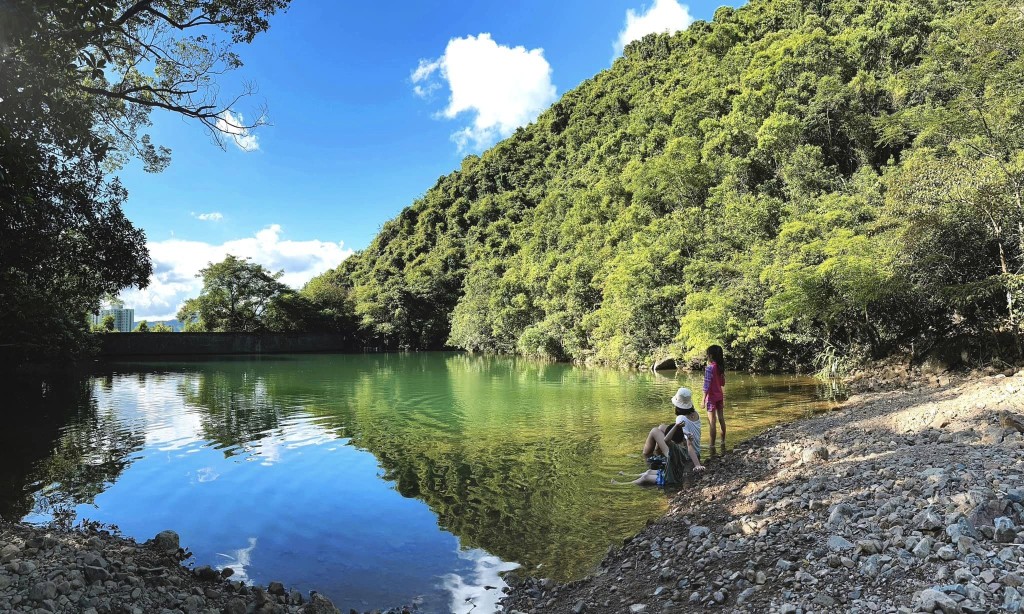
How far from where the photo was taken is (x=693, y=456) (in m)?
9.07

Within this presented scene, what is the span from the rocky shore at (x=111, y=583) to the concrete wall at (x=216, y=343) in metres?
56.9

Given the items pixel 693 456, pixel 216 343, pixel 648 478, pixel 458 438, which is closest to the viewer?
pixel 648 478

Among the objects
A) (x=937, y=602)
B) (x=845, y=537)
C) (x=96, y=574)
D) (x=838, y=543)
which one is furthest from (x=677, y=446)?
(x=96, y=574)

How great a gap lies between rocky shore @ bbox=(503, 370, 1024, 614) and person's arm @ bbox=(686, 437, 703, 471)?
0.43m

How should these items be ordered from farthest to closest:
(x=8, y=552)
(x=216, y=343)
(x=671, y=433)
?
(x=216, y=343) → (x=671, y=433) → (x=8, y=552)

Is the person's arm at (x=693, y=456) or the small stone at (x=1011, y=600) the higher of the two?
the small stone at (x=1011, y=600)

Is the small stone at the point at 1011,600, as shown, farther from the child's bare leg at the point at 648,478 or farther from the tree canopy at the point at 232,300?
the tree canopy at the point at 232,300

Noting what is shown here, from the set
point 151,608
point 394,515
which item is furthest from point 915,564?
point 394,515

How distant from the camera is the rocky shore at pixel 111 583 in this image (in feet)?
13.2

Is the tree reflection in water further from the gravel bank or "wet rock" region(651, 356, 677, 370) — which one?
"wet rock" region(651, 356, 677, 370)

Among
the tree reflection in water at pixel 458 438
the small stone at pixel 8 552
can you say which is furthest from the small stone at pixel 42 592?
the tree reflection in water at pixel 458 438

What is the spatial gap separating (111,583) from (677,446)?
751 centimetres

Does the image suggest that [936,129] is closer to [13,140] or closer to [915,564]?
[915,564]

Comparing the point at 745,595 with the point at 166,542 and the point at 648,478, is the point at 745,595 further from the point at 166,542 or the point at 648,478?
the point at 166,542
